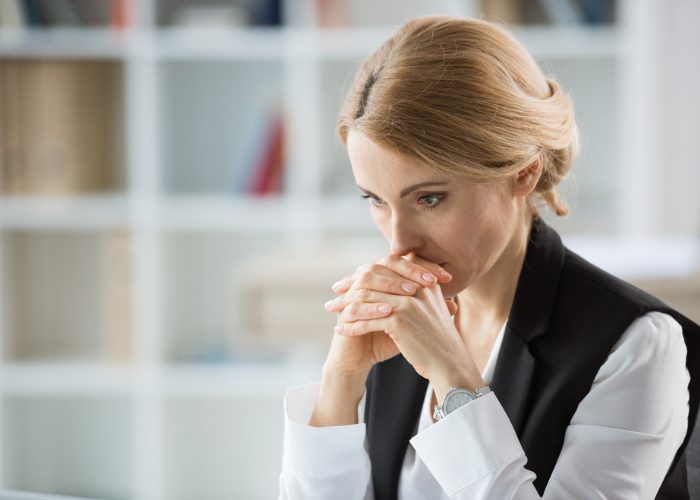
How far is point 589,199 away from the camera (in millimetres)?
3219

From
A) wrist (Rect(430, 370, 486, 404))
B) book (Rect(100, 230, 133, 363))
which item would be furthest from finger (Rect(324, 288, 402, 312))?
book (Rect(100, 230, 133, 363))

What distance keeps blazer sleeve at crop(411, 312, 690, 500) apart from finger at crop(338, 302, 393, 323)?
16 centimetres

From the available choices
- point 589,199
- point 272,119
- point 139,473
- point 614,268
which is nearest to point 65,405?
point 139,473

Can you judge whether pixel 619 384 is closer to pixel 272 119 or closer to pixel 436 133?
pixel 436 133

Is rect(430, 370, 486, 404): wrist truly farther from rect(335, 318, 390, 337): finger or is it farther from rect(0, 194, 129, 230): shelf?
rect(0, 194, 129, 230): shelf

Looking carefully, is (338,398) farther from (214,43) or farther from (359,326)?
(214,43)

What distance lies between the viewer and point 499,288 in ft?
4.38

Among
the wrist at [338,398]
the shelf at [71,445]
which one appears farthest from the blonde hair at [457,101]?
the shelf at [71,445]

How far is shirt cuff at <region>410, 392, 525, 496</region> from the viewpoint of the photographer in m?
1.10

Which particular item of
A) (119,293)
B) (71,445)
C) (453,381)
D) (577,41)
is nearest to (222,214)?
(119,293)

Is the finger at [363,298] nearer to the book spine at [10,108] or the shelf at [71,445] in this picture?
the book spine at [10,108]

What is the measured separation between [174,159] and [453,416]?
2.46 m

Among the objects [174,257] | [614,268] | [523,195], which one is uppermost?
[523,195]

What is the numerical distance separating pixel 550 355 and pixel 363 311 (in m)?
0.25
